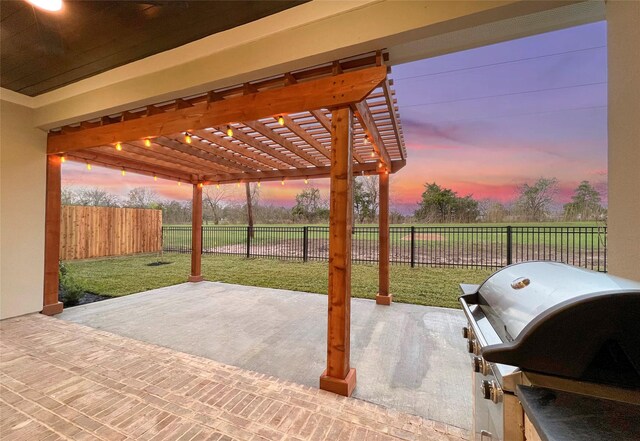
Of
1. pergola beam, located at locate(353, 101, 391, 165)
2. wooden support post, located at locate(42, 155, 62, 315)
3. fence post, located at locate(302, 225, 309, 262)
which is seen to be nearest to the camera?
pergola beam, located at locate(353, 101, 391, 165)

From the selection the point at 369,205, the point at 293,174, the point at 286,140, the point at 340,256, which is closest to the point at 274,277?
the point at 293,174

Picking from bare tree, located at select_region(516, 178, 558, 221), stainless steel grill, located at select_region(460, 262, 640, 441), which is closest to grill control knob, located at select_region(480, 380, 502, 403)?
stainless steel grill, located at select_region(460, 262, 640, 441)

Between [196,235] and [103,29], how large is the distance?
4.68m

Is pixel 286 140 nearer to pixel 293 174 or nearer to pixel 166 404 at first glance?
pixel 293 174

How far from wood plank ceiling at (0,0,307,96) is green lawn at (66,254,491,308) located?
163 inches

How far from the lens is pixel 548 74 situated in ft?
30.7

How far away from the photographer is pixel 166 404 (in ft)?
6.28

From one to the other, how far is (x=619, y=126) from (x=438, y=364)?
2403 millimetres

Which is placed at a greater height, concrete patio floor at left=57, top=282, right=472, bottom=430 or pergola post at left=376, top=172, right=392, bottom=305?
pergola post at left=376, top=172, right=392, bottom=305

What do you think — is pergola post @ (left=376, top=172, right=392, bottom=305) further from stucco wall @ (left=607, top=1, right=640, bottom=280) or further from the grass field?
the grass field

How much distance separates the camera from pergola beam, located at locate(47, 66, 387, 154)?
204cm

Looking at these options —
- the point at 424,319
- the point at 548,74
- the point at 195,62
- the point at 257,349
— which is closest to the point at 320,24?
the point at 195,62

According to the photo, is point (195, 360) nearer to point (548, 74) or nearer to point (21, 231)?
point (21, 231)

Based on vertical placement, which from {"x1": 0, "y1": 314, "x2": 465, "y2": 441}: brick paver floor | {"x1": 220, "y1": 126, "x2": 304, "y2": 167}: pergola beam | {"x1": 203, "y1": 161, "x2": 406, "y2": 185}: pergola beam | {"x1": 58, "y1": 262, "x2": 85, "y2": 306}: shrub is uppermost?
{"x1": 220, "y1": 126, "x2": 304, "y2": 167}: pergola beam
